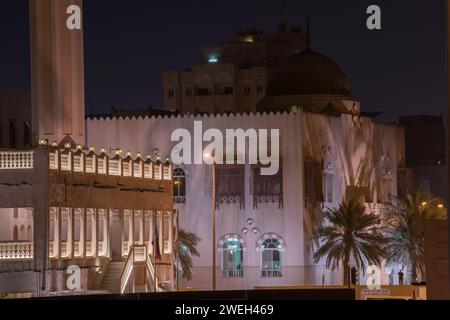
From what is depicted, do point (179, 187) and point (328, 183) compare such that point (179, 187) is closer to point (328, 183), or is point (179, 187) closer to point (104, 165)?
point (328, 183)

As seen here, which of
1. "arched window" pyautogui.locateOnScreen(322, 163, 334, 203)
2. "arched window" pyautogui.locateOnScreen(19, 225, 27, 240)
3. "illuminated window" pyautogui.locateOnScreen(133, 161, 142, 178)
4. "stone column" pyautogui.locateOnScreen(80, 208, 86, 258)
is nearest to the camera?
"arched window" pyautogui.locateOnScreen(19, 225, 27, 240)

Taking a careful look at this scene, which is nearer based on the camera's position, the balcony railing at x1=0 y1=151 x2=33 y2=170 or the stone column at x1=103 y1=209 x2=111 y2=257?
the balcony railing at x1=0 y1=151 x2=33 y2=170

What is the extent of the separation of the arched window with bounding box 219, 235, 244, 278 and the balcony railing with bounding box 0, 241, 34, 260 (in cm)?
2700

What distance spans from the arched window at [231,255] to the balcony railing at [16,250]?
27.0 metres

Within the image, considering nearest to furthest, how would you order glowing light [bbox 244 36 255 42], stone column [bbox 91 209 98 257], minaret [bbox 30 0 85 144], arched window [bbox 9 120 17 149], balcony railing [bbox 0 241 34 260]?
balcony railing [bbox 0 241 34 260] < stone column [bbox 91 209 98 257] < minaret [bbox 30 0 85 144] < arched window [bbox 9 120 17 149] < glowing light [bbox 244 36 255 42]

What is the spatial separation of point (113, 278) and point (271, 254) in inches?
866

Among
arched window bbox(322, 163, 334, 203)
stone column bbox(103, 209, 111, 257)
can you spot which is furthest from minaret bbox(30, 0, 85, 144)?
arched window bbox(322, 163, 334, 203)

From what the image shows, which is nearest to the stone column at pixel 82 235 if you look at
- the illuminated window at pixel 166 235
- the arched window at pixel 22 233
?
the arched window at pixel 22 233

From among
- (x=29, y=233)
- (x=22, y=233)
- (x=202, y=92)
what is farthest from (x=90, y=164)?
(x=202, y=92)

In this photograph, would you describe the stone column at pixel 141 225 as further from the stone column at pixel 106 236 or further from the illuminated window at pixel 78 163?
the illuminated window at pixel 78 163

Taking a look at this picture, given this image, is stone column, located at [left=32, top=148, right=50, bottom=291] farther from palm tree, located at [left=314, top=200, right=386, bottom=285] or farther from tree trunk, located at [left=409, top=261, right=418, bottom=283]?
tree trunk, located at [left=409, top=261, right=418, bottom=283]

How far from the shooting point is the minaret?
61844 mm

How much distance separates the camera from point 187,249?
76.9 m
